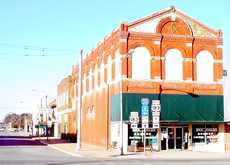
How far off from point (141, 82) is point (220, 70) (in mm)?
7990

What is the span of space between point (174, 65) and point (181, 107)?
390 cm

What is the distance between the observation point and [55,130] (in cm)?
9519

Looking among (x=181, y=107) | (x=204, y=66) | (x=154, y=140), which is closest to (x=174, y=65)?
(x=204, y=66)

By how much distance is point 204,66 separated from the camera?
44.7 m

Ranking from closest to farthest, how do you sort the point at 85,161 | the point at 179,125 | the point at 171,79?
the point at 85,161, the point at 179,125, the point at 171,79

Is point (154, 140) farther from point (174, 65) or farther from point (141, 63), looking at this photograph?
point (174, 65)

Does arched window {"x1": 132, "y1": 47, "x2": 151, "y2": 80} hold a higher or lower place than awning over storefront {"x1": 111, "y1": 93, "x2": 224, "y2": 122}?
higher

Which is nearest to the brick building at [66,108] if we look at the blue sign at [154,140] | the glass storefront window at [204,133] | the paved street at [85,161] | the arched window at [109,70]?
the arched window at [109,70]

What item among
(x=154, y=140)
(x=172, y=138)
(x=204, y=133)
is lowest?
(x=154, y=140)

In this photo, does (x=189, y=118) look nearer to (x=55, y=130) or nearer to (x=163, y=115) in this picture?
(x=163, y=115)

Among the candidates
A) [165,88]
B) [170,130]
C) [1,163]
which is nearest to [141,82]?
[165,88]

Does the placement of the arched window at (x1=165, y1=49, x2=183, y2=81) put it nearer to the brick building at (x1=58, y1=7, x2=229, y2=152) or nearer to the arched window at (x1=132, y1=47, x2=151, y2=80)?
the brick building at (x1=58, y1=7, x2=229, y2=152)

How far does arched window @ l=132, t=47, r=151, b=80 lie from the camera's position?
42.5 meters

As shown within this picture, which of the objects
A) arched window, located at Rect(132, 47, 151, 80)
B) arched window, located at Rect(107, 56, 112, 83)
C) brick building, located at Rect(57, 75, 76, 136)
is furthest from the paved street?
brick building, located at Rect(57, 75, 76, 136)
